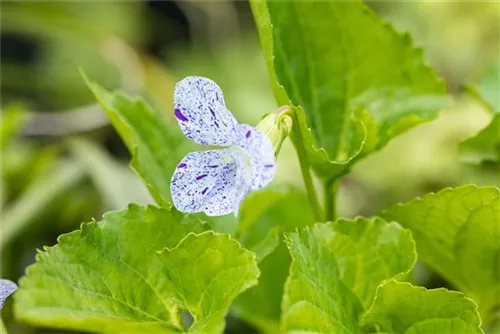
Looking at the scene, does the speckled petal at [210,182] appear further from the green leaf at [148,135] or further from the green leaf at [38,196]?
the green leaf at [38,196]

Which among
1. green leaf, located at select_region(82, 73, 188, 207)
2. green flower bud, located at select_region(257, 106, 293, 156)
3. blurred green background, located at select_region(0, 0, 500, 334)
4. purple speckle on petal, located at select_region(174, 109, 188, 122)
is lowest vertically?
blurred green background, located at select_region(0, 0, 500, 334)

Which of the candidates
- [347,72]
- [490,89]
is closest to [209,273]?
[347,72]

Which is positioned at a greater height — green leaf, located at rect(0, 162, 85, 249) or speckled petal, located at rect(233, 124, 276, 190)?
speckled petal, located at rect(233, 124, 276, 190)

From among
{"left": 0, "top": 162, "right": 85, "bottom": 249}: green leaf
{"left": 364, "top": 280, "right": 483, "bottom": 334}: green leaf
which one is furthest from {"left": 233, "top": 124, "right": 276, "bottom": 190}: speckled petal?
{"left": 0, "top": 162, "right": 85, "bottom": 249}: green leaf

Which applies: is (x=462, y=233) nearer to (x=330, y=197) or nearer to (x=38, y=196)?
(x=330, y=197)

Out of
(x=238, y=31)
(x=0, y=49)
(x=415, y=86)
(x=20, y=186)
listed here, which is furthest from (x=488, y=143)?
(x=0, y=49)

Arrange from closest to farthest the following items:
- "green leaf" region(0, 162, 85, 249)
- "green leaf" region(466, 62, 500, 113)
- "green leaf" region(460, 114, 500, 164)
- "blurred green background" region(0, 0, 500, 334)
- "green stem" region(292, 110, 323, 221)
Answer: "green stem" region(292, 110, 323, 221) → "green leaf" region(460, 114, 500, 164) → "green leaf" region(466, 62, 500, 113) → "green leaf" region(0, 162, 85, 249) → "blurred green background" region(0, 0, 500, 334)

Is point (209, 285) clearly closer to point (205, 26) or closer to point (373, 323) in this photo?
point (373, 323)

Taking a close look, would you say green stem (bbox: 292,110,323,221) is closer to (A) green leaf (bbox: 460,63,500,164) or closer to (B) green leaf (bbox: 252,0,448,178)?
(B) green leaf (bbox: 252,0,448,178)
